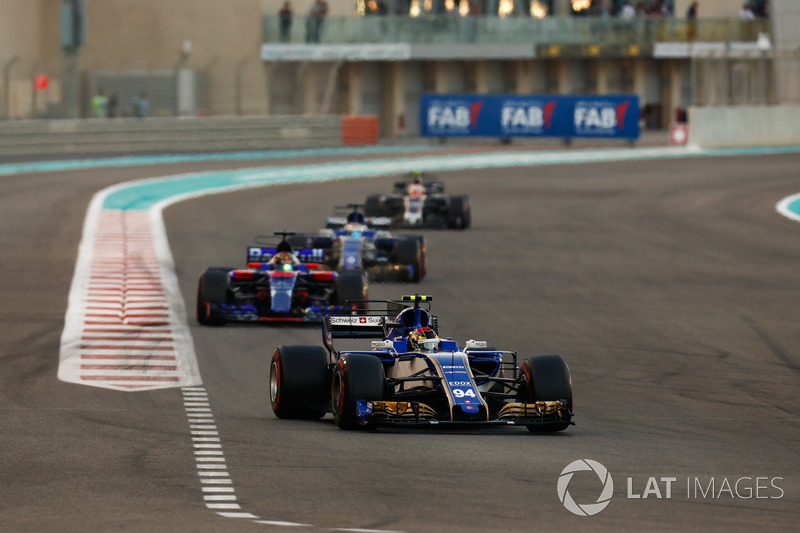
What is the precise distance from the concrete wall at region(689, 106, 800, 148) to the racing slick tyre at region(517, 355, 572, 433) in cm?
4444

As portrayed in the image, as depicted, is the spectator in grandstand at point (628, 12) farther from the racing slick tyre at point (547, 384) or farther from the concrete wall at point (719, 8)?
the racing slick tyre at point (547, 384)

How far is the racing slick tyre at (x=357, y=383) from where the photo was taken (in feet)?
38.3

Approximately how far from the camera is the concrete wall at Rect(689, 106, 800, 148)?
5538cm

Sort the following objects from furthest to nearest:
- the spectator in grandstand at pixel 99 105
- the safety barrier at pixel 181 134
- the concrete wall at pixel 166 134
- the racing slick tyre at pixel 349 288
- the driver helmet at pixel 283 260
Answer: the spectator in grandstand at pixel 99 105 < the safety barrier at pixel 181 134 < the concrete wall at pixel 166 134 < the driver helmet at pixel 283 260 < the racing slick tyre at pixel 349 288

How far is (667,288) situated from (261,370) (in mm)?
8456

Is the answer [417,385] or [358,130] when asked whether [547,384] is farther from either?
[358,130]

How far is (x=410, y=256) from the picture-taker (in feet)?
73.4

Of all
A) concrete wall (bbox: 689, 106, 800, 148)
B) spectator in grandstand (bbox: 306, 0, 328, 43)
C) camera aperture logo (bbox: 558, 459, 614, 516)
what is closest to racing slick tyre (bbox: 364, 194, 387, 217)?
camera aperture logo (bbox: 558, 459, 614, 516)

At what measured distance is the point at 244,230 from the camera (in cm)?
2998

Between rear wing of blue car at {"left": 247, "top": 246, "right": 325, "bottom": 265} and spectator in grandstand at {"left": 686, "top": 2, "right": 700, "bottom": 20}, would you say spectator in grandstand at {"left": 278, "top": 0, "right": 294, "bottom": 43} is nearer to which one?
spectator in grandstand at {"left": 686, "top": 2, "right": 700, "bottom": 20}

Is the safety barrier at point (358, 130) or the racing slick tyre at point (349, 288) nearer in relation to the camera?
the racing slick tyre at point (349, 288)

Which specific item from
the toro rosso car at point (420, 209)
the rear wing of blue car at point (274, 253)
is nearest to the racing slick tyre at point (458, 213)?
the toro rosso car at point (420, 209)

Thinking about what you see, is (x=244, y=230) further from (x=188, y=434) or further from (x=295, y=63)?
(x=295, y=63)

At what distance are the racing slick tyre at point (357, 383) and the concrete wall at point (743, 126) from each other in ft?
147
